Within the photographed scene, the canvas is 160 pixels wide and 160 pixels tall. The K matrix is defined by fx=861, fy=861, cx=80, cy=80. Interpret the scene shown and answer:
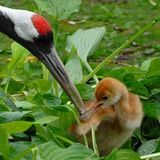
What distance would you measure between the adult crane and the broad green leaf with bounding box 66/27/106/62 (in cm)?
47

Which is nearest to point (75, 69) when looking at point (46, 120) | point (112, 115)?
point (112, 115)

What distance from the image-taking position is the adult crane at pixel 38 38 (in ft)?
13.6

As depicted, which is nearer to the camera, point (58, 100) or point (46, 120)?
point (46, 120)

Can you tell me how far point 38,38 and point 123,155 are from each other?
31.7 inches

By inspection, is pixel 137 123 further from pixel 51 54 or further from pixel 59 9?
pixel 59 9

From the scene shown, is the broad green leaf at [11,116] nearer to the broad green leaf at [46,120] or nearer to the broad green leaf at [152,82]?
the broad green leaf at [46,120]

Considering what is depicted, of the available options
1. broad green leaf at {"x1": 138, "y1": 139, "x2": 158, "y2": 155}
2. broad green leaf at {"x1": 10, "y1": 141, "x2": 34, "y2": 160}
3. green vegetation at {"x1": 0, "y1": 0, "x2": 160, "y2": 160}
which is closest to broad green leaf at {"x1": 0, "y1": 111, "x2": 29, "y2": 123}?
green vegetation at {"x1": 0, "y1": 0, "x2": 160, "y2": 160}

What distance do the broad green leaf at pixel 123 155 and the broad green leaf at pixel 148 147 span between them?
1.25 feet

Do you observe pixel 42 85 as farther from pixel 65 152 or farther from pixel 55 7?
pixel 65 152

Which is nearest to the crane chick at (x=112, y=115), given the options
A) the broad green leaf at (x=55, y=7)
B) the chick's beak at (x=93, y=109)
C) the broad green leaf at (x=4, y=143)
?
the chick's beak at (x=93, y=109)

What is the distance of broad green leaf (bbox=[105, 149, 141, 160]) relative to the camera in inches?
148

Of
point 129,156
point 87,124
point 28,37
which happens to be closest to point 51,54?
point 28,37

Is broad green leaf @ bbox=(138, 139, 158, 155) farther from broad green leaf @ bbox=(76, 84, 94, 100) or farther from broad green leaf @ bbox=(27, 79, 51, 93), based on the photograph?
broad green leaf @ bbox=(27, 79, 51, 93)

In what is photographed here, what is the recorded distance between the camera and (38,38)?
422 centimetres
